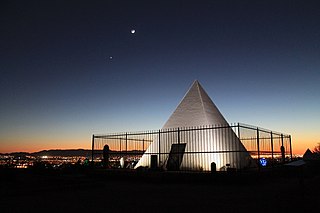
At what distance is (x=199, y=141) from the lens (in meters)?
15.9

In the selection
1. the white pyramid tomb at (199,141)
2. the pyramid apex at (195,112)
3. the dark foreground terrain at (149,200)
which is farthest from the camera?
the pyramid apex at (195,112)

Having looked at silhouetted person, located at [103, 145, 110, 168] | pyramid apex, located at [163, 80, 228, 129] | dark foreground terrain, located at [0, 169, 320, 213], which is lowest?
dark foreground terrain, located at [0, 169, 320, 213]

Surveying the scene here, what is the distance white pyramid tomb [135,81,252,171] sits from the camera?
15.3 metres

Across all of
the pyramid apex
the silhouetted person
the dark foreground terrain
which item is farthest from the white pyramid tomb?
the dark foreground terrain

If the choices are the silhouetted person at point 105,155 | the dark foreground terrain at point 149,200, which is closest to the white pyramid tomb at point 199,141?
the silhouetted person at point 105,155

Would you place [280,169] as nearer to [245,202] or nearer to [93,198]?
[245,202]

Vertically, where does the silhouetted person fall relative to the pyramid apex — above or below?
below

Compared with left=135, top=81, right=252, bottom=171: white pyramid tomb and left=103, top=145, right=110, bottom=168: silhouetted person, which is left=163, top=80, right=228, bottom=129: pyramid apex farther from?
left=103, top=145, right=110, bottom=168: silhouetted person

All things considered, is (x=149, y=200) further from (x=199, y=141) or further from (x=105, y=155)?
(x=105, y=155)

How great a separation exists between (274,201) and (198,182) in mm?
5613

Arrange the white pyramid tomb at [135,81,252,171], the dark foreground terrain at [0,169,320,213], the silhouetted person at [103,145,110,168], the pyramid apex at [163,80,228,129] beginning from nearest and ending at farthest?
the dark foreground terrain at [0,169,320,213] < the white pyramid tomb at [135,81,252,171] < the pyramid apex at [163,80,228,129] < the silhouetted person at [103,145,110,168]

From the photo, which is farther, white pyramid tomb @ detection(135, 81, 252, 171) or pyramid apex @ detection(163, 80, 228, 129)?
pyramid apex @ detection(163, 80, 228, 129)

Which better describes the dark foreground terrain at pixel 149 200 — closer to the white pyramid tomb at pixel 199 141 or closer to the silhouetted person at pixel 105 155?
the white pyramid tomb at pixel 199 141

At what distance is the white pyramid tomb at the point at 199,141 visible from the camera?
15.3 metres
